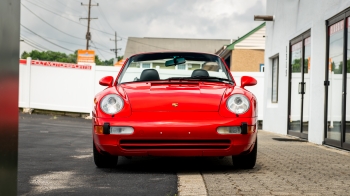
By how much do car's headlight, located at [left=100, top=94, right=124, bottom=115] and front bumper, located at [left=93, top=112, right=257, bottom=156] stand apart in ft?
0.35

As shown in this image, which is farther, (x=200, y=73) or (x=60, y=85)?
(x=60, y=85)

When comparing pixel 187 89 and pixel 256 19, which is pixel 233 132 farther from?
pixel 256 19

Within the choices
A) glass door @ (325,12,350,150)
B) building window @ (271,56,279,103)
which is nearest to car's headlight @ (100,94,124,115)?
glass door @ (325,12,350,150)

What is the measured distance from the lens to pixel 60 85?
2112 cm

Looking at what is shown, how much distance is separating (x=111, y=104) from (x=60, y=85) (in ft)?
52.4

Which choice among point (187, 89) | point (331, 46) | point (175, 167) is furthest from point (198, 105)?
point (331, 46)

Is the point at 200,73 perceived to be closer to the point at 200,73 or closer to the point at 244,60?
the point at 200,73

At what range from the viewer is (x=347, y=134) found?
29.2ft

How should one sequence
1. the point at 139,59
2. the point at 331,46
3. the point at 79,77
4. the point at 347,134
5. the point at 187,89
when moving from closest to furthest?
1. the point at 187,89
2. the point at 139,59
3. the point at 347,134
4. the point at 331,46
5. the point at 79,77

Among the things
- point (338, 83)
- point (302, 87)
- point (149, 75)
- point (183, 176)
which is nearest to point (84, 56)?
point (302, 87)

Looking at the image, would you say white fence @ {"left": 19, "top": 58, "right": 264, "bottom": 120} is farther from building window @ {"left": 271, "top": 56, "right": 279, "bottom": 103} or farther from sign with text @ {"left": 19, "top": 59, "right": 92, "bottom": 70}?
building window @ {"left": 271, "top": 56, "right": 279, "bottom": 103}

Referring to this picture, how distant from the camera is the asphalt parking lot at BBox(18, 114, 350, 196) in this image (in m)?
4.50

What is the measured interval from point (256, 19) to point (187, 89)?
37.9ft

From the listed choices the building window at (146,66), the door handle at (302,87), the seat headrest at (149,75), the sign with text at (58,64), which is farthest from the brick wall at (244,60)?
the seat headrest at (149,75)
